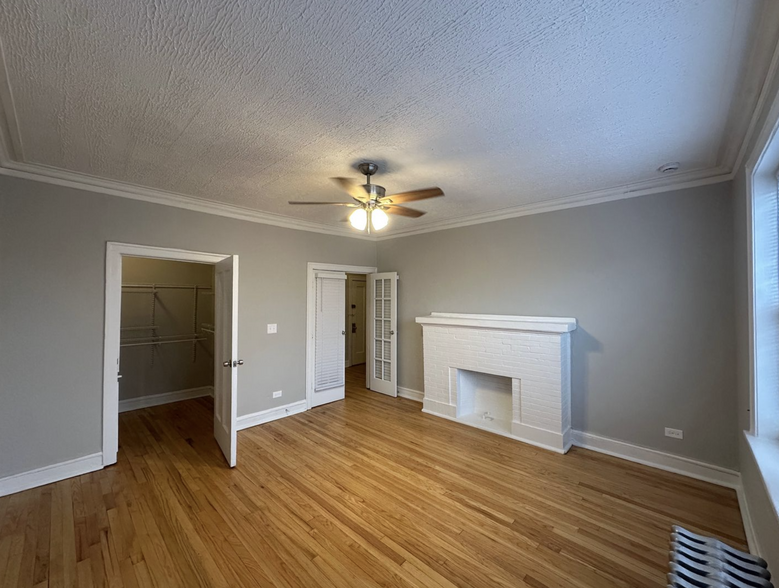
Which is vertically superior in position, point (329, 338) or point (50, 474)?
point (329, 338)

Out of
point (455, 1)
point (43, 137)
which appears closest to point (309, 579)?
point (455, 1)

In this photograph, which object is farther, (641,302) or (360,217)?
(641,302)

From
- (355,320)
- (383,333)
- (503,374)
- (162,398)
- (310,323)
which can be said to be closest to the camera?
(503,374)

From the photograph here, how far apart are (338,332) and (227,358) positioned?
1.98 m

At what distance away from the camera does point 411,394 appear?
5023 mm

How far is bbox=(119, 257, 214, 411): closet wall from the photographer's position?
15.3 feet

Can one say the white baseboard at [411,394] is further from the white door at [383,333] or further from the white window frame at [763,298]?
the white window frame at [763,298]

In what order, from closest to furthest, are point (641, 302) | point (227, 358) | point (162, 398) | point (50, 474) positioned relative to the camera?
point (50, 474) → point (641, 302) → point (227, 358) → point (162, 398)

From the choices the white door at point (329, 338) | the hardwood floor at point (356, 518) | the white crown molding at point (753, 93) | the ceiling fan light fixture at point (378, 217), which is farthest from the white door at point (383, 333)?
the white crown molding at point (753, 93)

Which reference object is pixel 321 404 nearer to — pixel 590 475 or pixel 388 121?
pixel 590 475

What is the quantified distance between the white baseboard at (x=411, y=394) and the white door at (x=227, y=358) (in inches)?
106

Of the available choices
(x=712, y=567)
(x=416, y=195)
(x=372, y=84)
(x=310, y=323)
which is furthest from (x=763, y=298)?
(x=310, y=323)

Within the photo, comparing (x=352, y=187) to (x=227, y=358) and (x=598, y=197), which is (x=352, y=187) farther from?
(x=598, y=197)

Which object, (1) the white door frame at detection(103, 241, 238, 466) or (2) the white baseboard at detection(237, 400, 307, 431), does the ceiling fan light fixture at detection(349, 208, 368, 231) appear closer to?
(1) the white door frame at detection(103, 241, 238, 466)
